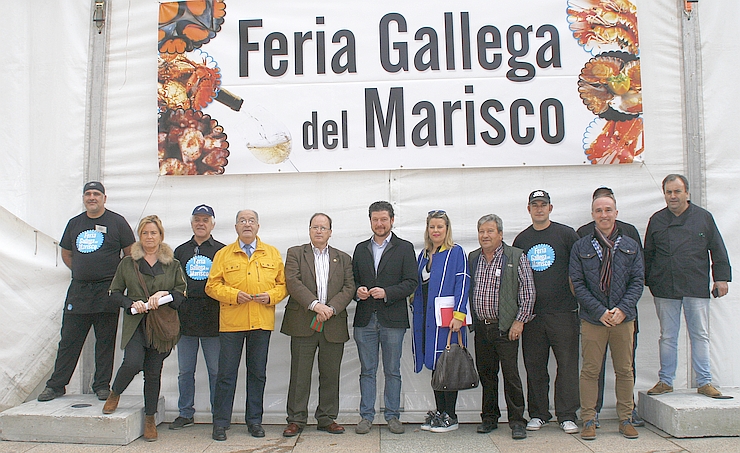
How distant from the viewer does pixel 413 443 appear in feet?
14.7

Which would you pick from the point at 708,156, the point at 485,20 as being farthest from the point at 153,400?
the point at 708,156

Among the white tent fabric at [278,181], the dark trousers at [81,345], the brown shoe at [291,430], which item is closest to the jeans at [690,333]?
the white tent fabric at [278,181]

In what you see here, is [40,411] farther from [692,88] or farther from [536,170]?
[692,88]

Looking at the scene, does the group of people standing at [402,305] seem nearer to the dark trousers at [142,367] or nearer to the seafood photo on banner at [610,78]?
the dark trousers at [142,367]

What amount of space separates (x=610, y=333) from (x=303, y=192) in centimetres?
267

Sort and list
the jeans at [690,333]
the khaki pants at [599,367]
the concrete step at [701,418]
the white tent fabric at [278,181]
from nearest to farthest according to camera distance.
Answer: the concrete step at [701,418]
the khaki pants at [599,367]
the jeans at [690,333]
the white tent fabric at [278,181]

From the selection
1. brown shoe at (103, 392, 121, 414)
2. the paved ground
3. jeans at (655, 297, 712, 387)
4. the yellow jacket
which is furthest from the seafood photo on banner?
brown shoe at (103, 392, 121, 414)

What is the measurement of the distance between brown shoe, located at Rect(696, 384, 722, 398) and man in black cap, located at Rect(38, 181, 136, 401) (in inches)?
178

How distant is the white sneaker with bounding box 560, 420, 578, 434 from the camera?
15.1ft

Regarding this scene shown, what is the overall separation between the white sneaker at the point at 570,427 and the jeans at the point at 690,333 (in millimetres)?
857

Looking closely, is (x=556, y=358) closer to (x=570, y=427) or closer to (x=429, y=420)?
(x=570, y=427)

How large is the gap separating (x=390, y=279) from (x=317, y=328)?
25.6 inches

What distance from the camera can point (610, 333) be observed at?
14.8 feet

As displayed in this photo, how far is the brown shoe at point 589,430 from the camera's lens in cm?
445
